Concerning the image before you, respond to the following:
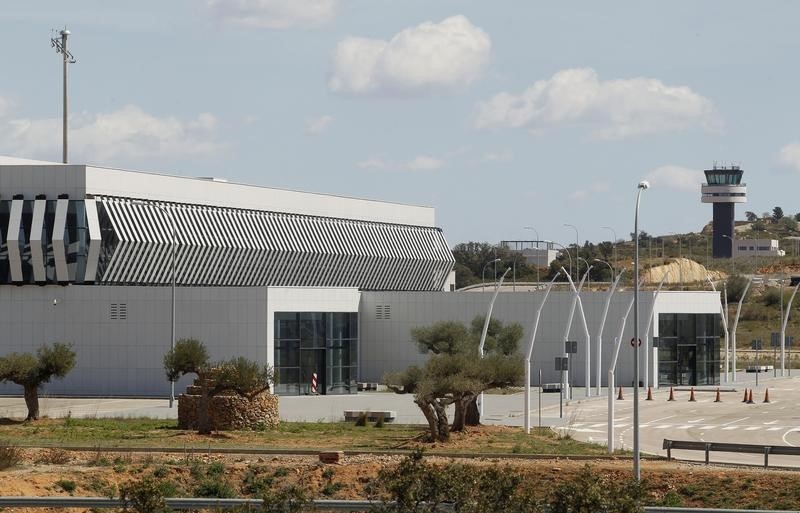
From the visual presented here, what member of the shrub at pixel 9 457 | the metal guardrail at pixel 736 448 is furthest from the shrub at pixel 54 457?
the metal guardrail at pixel 736 448

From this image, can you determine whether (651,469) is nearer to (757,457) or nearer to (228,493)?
(757,457)

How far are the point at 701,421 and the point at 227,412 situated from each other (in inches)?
778

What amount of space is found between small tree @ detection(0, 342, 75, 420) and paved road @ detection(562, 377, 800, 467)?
19.6 meters

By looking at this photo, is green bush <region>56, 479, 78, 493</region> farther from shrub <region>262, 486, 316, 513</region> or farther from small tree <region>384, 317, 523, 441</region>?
small tree <region>384, 317, 523, 441</region>

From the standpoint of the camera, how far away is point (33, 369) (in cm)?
5959

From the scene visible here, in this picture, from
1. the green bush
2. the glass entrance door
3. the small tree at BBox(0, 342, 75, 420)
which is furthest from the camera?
the glass entrance door

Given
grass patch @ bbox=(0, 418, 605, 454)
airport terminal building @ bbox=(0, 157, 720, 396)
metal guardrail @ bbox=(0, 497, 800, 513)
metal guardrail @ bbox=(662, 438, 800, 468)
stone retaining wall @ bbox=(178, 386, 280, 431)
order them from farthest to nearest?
1. airport terminal building @ bbox=(0, 157, 720, 396)
2. stone retaining wall @ bbox=(178, 386, 280, 431)
3. grass patch @ bbox=(0, 418, 605, 454)
4. metal guardrail @ bbox=(662, 438, 800, 468)
5. metal guardrail @ bbox=(0, 497, 800, 513)

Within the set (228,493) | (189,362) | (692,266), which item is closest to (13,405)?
(189,362)

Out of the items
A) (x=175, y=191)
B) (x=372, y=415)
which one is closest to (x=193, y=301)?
(x=175, y=191)

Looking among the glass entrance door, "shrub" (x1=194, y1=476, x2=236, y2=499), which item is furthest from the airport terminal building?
"shrub" (x1=194, y1=476, x2=236, y2=499)

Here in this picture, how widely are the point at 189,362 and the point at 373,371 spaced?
37.5 meters

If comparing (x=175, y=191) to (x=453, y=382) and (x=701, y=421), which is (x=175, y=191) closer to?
(x=701, y=421)

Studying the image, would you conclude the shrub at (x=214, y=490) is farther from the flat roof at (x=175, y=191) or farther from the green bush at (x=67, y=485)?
the flat roof at (x=175, y=191)

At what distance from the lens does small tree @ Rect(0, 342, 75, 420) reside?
193 feet
